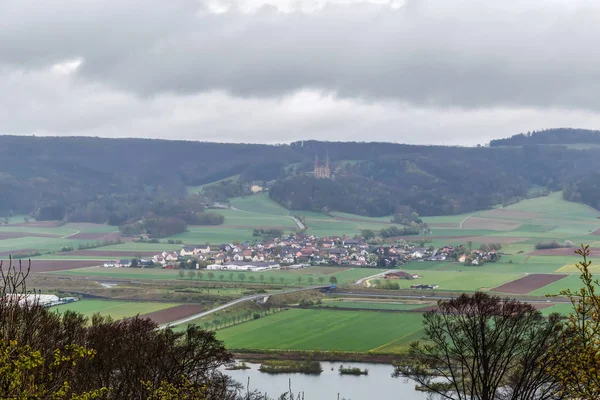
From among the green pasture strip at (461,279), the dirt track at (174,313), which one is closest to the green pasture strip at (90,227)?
the green pasture strip at (461,279)

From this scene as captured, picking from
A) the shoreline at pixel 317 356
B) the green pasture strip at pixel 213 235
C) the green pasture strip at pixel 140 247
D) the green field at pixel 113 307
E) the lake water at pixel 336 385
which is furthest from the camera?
the green pasture strip at pixel 213 235

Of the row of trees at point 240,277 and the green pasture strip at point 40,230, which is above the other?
the green pasture strip at point 40,230

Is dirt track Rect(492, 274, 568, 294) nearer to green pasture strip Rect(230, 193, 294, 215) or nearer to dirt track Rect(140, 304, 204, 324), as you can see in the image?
dirt track Rect(140, 304, 204, 324)

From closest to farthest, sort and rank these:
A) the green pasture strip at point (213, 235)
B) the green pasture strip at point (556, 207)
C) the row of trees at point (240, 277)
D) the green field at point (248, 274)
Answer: the row of trees at point (240, 277)
the green field at point (248, 274)
the green pasture strip at point (213, 235)
the green pasture strip at point (556, 207)

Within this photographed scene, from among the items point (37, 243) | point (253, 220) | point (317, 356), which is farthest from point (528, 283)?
point (253, 220)

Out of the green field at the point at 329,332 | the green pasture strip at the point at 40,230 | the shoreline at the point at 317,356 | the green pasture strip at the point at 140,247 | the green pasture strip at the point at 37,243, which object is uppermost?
the green pasture strip at the point at 40,230

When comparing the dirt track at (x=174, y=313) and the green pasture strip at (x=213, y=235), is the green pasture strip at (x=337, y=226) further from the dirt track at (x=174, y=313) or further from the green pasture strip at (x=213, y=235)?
the dirt track at (x=174, y=313)
